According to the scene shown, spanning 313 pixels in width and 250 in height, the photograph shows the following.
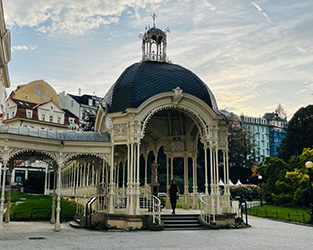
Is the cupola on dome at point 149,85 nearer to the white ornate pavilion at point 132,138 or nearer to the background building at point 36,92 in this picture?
the white ornate pavilion at point 132,138

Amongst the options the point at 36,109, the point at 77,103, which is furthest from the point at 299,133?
the point at 36,109

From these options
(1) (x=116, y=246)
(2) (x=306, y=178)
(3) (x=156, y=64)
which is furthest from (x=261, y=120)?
(1) (x=116, y=246)

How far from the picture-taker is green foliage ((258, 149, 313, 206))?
3198 centimetres

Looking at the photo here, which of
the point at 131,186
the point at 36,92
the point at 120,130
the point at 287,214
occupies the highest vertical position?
the point at 36,92

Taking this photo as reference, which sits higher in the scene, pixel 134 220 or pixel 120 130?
pixel 120 130

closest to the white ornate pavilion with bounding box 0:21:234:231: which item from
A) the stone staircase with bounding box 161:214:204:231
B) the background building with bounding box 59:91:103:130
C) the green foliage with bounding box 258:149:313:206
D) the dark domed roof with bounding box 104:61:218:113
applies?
the dark domed roof with bounding box 104:61:218:113

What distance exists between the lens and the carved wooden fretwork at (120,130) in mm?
16516

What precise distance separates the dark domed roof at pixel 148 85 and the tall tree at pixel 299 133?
47.5 meters

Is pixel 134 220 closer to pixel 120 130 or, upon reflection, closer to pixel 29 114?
pixel 120 130

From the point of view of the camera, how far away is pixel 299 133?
6225cm

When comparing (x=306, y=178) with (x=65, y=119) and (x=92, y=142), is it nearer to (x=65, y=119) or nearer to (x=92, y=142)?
(x=92, y=142)

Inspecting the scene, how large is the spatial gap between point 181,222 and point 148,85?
22.2 ft

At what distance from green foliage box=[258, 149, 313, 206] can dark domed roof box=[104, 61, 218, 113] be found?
1761 centimetres

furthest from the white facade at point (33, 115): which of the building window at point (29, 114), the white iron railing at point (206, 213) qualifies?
the white iron railing at point (206, 213)
